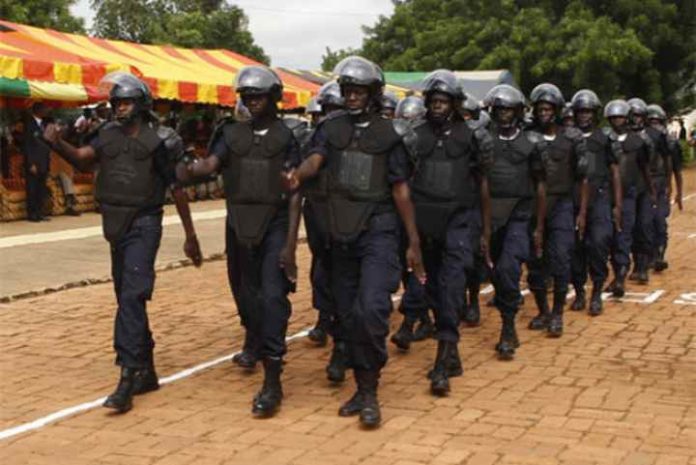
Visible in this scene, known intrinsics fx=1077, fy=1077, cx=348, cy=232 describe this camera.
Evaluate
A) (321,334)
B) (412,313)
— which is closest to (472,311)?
(412,313)

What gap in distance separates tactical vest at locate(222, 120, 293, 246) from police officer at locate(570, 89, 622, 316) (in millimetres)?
4111

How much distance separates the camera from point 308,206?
296 inches

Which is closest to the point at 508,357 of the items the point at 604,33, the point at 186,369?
the point at 186,369

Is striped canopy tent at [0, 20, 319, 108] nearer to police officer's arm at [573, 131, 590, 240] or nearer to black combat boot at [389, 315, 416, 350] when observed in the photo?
police officer's arm at [573, 131, 590, 240]

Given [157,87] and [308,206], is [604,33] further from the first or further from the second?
[308,206]

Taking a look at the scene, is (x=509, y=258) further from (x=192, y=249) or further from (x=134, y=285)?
(x=134, y=285)

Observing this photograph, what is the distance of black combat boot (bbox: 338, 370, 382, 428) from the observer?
5.82 meters

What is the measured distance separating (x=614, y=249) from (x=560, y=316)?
2370 millimetres

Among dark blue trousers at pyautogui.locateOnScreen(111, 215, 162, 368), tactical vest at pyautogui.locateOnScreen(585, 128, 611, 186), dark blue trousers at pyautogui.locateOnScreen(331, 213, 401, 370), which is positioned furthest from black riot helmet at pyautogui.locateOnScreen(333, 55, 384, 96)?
tactical vest at pyautogui.locateOnScreen(585, 128, 611, 186)

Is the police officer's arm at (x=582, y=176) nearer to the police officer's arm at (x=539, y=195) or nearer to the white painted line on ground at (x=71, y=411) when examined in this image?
the police officer's arm at (x=539, y=195)

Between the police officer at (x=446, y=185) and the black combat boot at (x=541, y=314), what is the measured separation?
185 centimetres

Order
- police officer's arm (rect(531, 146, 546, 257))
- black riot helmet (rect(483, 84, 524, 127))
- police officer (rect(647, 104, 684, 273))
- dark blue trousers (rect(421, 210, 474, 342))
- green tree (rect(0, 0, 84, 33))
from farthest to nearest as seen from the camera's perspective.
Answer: green tree (rect(0, 0, 84, 33)) → police officer (rect(647, 104, 684, 273)) → police officer's arm (rect(531, 146, 546, 257)) → black riot helmet (rect(483, 84, 524, 127)) → dark blue trousers (rect(421, 210, 474, 342))

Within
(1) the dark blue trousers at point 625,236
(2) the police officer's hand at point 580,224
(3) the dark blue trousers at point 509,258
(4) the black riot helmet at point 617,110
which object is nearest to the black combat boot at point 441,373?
(3) the dark blue trousers at point 509,258

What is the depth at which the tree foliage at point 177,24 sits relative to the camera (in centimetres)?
4527
